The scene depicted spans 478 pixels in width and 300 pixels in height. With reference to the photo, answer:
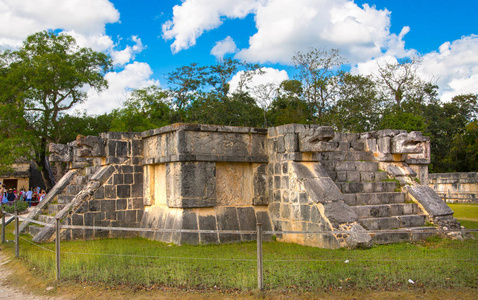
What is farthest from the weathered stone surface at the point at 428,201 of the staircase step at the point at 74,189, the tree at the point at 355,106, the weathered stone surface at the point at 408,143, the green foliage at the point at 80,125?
the green foliage at the point at 80,125

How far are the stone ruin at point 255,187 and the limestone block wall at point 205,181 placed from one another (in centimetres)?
2

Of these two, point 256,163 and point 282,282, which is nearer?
point 282,282

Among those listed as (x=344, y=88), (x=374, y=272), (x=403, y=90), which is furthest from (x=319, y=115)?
(x=374, y=272)

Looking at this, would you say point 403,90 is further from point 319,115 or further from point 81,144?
point 81,144

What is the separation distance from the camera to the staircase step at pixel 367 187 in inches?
369

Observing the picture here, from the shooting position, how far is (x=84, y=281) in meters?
6.02

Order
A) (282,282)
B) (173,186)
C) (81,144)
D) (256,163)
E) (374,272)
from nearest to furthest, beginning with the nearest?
(282,282) → (374,272) → (173,186) → (256,163) → (81,144)

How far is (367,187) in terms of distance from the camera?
9.62m

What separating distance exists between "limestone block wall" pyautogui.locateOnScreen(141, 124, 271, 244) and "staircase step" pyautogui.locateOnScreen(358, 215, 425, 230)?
2147 mm

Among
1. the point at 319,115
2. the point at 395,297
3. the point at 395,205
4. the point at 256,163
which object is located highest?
the point at 319,115

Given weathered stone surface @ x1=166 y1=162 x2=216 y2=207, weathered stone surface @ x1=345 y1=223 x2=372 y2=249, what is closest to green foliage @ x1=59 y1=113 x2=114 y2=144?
weathered stone surface @ x1=166 y1=162 x2=216 y2=207

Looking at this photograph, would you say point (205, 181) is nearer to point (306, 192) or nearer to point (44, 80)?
point (306, 192)

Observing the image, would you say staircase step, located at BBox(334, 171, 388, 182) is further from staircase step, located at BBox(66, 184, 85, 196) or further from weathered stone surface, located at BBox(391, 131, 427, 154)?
staircase step, located at BBox(66, 184, 85, 196)

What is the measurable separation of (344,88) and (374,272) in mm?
23870
